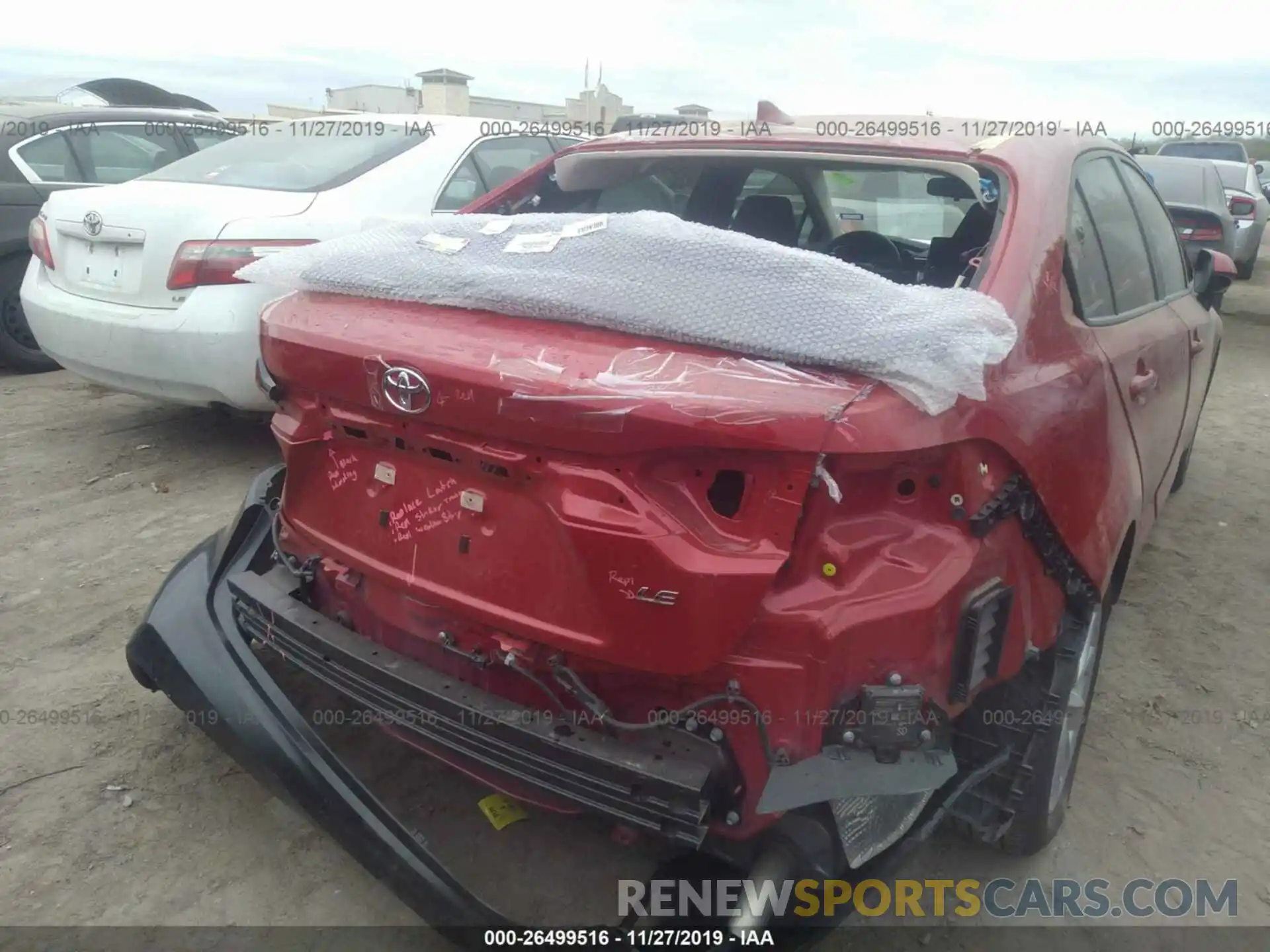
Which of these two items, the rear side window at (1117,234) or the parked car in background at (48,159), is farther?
the parked car in background at (48,159)

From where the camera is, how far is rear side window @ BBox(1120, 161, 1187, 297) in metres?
3.07

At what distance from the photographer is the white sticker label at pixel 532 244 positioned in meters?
2.12

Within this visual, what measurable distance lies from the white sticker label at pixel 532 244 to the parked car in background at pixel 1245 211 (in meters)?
11.0

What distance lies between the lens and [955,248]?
296 centimetres

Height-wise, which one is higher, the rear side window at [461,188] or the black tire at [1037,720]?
the rear side window at [461,188]

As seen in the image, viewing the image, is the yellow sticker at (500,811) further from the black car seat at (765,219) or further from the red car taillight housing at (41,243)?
the red car taillight housing at (41,243)

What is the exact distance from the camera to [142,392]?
4379mm

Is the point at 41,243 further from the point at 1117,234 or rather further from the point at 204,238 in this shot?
the point at 1117,234

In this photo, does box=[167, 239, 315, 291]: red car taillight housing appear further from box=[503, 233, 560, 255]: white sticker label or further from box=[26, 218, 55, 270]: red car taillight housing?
box=[503, 233, 560, 255]: white sticker label

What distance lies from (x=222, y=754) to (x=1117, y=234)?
2911 millimetres

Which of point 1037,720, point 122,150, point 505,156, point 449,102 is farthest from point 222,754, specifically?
point 449,102

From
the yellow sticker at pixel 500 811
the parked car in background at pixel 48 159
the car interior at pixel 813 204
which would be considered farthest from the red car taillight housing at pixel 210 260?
the yellow sticker at pixel 500 811

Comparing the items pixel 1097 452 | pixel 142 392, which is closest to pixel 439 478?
pixel 1097 452

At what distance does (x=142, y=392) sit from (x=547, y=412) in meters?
3.47
